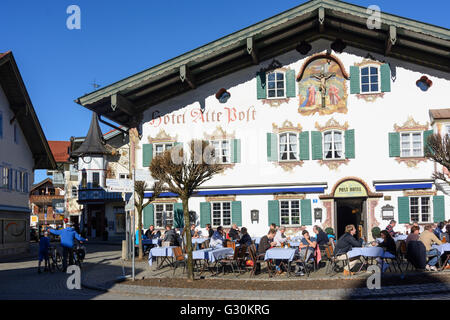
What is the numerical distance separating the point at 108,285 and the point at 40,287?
1.84 metres

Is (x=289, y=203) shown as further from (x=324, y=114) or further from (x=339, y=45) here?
(x=339, y=45)

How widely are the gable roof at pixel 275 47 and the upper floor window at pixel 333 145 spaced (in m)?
4.00

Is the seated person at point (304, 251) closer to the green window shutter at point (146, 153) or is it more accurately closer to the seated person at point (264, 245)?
the seated person at point (264, 245)

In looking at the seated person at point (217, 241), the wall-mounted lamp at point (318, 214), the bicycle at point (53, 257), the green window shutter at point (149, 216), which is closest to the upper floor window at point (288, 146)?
the wall-mounted lamp at point (318, 214)

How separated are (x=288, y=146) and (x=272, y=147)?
0.70m

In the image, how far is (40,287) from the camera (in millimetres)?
13320

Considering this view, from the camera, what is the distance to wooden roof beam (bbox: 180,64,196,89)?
22094 millimetres

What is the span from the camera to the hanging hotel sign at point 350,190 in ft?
72.2

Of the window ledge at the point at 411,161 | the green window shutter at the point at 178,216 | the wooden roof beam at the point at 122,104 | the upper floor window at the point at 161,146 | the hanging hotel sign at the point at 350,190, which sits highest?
the wooden roof beam at the point at 122,104

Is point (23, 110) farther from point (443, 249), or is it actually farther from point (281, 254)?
point (443, 249)

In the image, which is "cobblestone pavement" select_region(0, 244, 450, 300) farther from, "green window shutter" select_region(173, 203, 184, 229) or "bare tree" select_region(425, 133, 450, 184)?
"green window shutter" select_region(173, 203, 184, 229)

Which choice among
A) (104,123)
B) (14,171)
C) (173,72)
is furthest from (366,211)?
(14,171)

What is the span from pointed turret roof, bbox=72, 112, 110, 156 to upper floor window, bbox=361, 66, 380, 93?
2772 cm

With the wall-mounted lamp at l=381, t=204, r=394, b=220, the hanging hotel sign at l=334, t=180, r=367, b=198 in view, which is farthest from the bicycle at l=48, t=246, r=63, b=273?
the wall-mounted lamp at l=381, t=204, r=394, b=220
